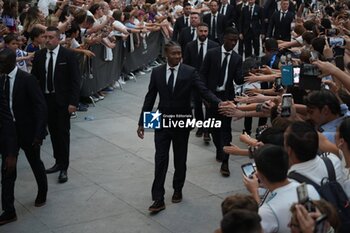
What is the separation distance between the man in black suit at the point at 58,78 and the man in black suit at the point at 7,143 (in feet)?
3.59

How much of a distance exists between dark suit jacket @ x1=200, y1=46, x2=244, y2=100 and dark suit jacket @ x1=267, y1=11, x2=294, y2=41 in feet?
25.7

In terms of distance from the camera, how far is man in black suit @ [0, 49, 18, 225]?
305 inches

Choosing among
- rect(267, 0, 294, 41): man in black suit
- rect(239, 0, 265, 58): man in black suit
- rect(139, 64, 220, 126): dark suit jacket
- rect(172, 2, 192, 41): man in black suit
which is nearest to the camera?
rect(139, 64, 220, 126): dark suit jacket

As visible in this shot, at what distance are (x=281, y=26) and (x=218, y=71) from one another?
8085 mm

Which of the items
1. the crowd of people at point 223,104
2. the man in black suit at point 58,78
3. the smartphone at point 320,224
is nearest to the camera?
the smartphone at point 320,224

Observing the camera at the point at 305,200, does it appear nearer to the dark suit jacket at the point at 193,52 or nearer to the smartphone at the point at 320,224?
the smartphone at the point at 320,224

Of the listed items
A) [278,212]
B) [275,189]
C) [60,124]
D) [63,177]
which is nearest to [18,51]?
[60,124]

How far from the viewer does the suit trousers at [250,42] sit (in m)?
18.3

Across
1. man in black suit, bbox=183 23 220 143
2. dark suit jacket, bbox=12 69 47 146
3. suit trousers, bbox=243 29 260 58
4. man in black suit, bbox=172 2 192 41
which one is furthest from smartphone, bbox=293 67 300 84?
suit trousers, bbox=243 29 260 58

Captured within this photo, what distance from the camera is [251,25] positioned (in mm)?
18359

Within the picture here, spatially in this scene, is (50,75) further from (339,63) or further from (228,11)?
(228,11)

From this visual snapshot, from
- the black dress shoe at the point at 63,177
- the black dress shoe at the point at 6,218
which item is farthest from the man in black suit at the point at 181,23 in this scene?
the black dress shoe at the point at 6,218

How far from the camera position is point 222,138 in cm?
992

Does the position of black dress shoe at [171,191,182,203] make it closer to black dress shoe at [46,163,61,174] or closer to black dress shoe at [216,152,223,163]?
black dress shoe at [216,152,223,163]
